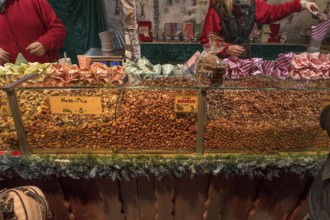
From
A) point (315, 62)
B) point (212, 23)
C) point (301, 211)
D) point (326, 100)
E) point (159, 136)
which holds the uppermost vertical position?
point (212, 23)

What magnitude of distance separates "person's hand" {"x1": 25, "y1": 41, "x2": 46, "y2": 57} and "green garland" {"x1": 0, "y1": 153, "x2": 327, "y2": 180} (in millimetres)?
1013

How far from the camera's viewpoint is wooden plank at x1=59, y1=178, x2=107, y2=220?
1.25 m

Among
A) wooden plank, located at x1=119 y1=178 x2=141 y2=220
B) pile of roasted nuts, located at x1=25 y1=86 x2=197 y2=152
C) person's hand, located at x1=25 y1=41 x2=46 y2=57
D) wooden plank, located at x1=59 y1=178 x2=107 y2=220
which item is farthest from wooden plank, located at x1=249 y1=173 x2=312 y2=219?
person's hand, located at x1=25 y1=41 x2=46 y2=57

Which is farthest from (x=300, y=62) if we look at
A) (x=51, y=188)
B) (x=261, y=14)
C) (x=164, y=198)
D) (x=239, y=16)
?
(x=51, y=188)

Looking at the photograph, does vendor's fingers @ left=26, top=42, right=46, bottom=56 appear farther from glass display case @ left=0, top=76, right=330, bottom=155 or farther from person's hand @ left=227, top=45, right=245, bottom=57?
person's hand @ left=227, top=45, right=245, bottom=57

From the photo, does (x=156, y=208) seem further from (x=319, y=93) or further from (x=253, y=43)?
(x=253, y=43)

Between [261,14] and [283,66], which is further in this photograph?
[261,14]

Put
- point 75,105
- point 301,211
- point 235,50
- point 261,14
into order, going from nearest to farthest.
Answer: point 75,105
point 301,211
point 235,50
point 261,14

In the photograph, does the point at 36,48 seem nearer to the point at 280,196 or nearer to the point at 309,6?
the point at 280,196

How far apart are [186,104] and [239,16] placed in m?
1.26

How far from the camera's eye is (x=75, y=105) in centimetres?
102

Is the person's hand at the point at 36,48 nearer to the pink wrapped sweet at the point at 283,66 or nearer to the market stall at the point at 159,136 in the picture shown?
the market stall at the point at 159,136

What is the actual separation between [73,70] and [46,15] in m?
1.09

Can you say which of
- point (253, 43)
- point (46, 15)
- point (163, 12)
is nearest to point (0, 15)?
point (46, 15)
